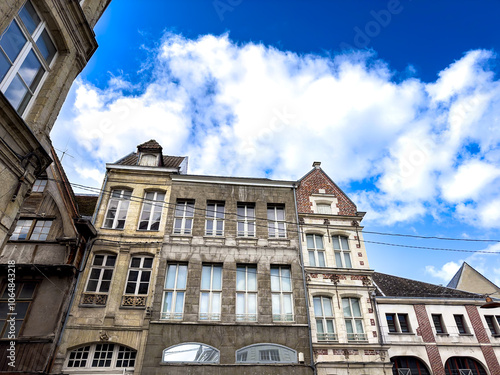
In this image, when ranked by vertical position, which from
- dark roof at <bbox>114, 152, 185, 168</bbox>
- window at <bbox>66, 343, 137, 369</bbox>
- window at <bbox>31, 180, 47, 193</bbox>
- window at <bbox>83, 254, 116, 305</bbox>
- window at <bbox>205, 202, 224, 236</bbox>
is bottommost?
window at <bbox>66, 343, 137, 369</bbox>

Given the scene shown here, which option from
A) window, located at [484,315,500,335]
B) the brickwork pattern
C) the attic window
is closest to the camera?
the brickwork pattern

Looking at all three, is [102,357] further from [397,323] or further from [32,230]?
[397,323]

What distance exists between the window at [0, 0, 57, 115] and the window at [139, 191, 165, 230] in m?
8.83

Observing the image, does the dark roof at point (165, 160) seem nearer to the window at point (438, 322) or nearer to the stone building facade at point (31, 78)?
the stone building facade at point (31, 78)

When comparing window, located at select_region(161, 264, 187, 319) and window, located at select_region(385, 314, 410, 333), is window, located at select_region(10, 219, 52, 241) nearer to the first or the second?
window, located at select_region(161, 264, 187, 319)

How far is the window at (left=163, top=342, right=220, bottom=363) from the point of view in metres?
12.7

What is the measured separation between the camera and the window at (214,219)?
16094mm

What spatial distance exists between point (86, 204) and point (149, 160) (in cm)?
444

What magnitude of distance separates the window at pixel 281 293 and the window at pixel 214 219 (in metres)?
3.25

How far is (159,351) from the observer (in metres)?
12.8

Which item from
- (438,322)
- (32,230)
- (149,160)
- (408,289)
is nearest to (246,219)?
(149,160)

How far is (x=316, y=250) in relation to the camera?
Result: 16141mm

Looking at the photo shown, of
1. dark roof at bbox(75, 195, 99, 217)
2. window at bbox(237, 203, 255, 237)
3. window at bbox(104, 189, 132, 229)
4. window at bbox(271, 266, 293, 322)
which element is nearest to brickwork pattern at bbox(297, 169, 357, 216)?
window at bbox(237, 203, 255, 237)

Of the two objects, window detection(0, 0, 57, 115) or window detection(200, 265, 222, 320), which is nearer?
window detection(0, 0, 57, 115)
